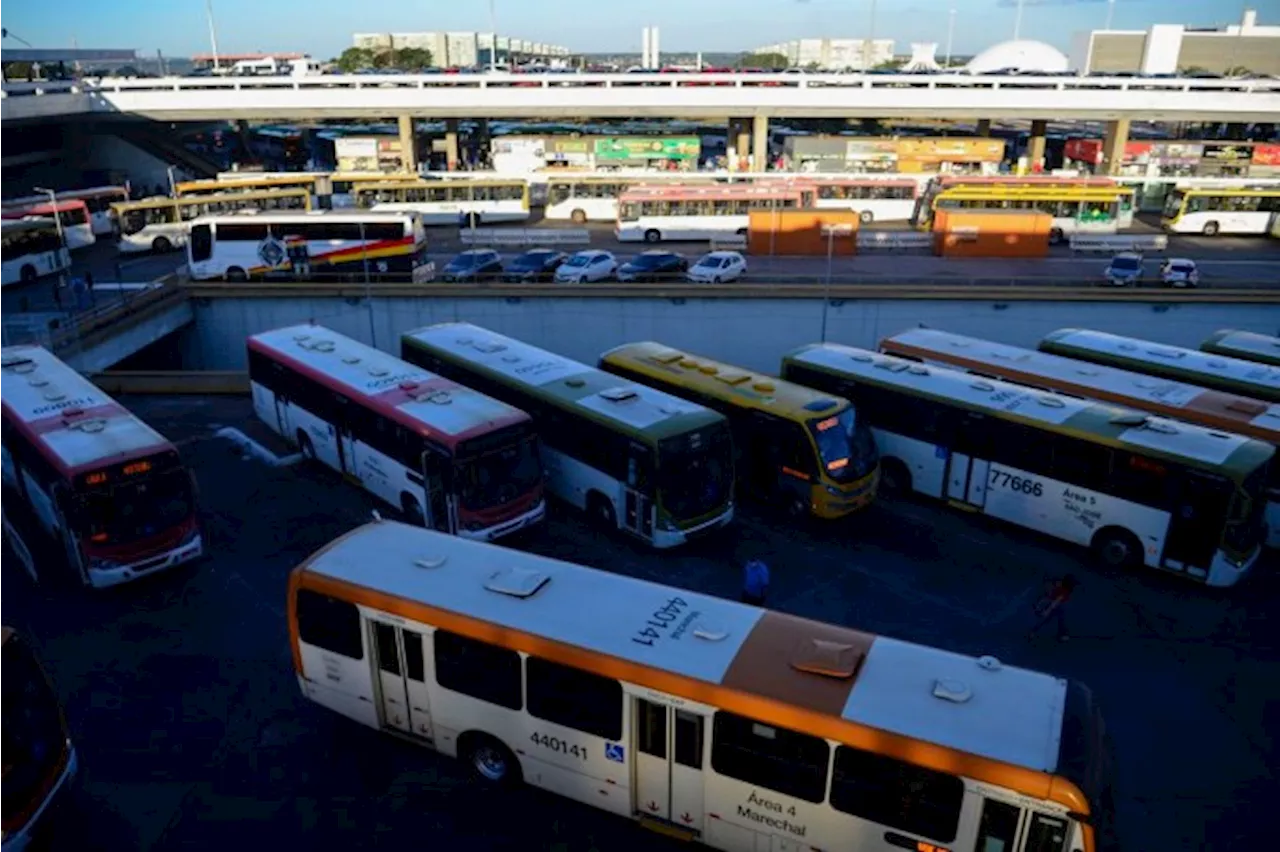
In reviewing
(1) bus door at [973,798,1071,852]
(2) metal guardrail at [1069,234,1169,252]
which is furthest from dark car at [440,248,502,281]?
(1) bus door at [973,798,1071,852]

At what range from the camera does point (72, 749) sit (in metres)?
9.87

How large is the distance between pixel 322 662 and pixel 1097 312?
2686cm

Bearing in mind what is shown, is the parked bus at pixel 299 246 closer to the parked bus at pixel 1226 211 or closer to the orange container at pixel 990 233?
the orange container at pixel 990 233

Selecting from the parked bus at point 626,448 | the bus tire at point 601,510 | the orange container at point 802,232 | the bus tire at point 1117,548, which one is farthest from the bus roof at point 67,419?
the orange container at point 802,232

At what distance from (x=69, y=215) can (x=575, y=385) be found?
34780 millimetres

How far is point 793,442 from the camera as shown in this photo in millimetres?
16969

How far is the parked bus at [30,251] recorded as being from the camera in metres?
33.5

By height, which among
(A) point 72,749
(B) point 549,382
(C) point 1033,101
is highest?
(C) point 1033,101

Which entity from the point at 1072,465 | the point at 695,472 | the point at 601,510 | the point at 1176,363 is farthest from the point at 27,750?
the point at 1176,363

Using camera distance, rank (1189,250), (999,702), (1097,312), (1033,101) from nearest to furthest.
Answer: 1. (999,702)
2. (1097,312)
3. (1189,250)
4. (1033,101)

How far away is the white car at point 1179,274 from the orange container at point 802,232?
12.3 m

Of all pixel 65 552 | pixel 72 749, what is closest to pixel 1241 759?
pixel 72 749

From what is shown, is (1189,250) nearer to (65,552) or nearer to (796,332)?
(796,332)

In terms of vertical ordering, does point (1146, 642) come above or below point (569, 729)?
below
